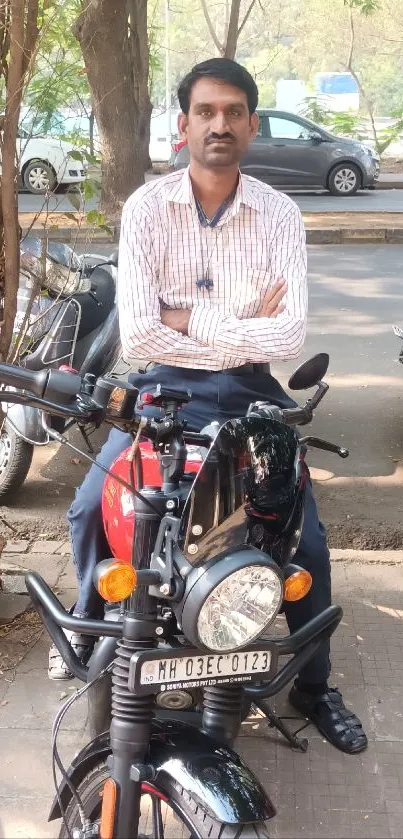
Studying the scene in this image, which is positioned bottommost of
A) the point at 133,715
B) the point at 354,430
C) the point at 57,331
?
the point at 354,430

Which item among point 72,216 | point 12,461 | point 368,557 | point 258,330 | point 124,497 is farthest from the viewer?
point 12,461

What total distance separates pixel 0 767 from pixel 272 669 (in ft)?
4.17

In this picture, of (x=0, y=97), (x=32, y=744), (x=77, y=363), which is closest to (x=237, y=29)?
(x=77, y=363)

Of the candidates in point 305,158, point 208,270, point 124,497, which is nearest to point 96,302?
point 208,270

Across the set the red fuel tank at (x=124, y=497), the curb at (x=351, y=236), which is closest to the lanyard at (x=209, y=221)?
the red fuel tank at (x=124, y=497)

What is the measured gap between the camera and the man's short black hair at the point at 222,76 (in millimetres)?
3051

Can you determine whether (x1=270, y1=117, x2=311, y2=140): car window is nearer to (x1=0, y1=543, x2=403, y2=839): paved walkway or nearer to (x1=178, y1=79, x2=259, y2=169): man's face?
(x1=0, y1=543, x2=403, y2=839): paved walkway

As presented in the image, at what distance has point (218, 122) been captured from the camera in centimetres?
304

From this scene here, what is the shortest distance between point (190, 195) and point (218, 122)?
0.78 feet

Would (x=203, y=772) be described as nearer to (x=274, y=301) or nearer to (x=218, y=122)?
(x=274, y=301)

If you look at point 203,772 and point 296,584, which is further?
point 296,584

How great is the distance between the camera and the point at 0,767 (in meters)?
2.99

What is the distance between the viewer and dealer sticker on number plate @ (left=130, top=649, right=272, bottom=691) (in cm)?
198

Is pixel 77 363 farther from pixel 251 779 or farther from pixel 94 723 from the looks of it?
pixel 251 779
